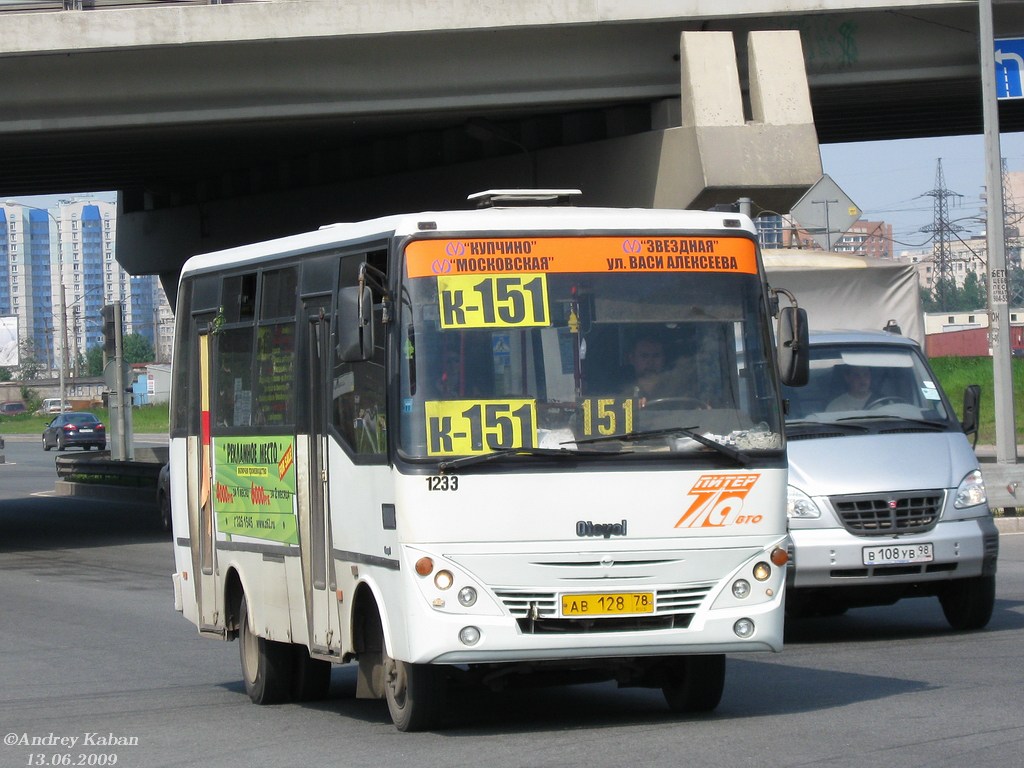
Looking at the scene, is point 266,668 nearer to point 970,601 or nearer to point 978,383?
point 970,601

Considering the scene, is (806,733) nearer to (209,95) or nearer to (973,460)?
(973,460)

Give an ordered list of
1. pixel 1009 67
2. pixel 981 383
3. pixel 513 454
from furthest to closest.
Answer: pixel 981 383
pixel 1009 67
pixel 513 454

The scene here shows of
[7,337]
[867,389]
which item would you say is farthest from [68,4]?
[7,337]

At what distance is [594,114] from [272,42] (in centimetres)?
611

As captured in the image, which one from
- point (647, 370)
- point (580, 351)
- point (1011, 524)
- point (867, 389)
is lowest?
point (1011, 524)

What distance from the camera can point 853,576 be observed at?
444 inches

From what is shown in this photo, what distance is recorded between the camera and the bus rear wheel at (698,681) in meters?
8.70

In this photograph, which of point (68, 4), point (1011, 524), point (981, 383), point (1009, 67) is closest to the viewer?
point (1011, 524)

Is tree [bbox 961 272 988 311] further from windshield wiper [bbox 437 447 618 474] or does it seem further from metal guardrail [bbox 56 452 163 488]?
windshield wiper [bbox 437 447 618 474]

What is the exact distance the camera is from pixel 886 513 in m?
11.3

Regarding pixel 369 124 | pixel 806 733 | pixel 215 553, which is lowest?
pixel 806 733

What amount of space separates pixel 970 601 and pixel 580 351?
15.8 ft

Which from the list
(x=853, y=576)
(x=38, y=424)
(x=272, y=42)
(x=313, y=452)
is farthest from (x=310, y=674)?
(x=38, y=424)

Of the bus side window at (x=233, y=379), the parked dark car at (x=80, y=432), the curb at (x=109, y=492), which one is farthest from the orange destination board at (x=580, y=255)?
the parked dark car at (x=80, y=432)
